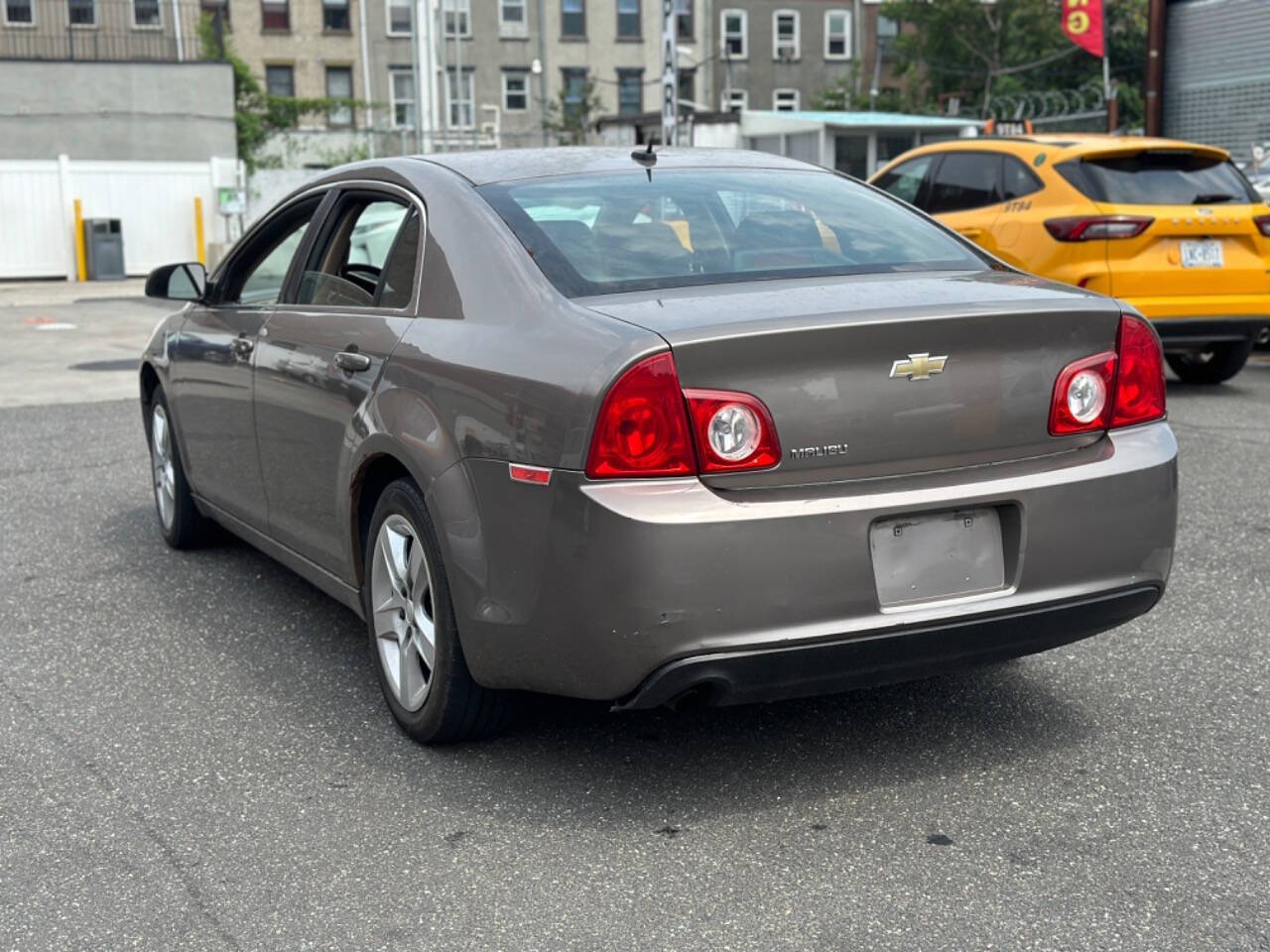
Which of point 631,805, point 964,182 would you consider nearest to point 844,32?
point 964,182

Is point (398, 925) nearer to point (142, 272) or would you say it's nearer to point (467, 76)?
point (142, 272)

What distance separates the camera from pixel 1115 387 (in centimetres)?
391

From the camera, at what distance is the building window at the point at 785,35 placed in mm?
66438

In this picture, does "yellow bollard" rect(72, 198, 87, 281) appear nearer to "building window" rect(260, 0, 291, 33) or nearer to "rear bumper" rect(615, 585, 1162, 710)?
"building window" rect(260, 0, 291, 33)

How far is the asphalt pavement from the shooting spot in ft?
10.3

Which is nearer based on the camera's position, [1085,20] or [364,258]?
[364,258]

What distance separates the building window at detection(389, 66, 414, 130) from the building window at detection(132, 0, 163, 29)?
19.4 meters

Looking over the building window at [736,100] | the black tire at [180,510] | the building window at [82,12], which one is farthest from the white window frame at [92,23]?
the building window at [736,100]

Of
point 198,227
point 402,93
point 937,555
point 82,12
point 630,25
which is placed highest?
point 630,25

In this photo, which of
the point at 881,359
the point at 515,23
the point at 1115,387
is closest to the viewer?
the point at 881,359

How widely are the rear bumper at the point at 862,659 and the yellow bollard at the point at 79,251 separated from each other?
96.4 feet

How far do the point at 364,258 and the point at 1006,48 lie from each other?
6322cm

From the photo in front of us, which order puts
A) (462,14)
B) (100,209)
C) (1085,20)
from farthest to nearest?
(462,14)
(1085,20)
(100,209)

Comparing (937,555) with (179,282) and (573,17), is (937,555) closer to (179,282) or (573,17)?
(179,282)
